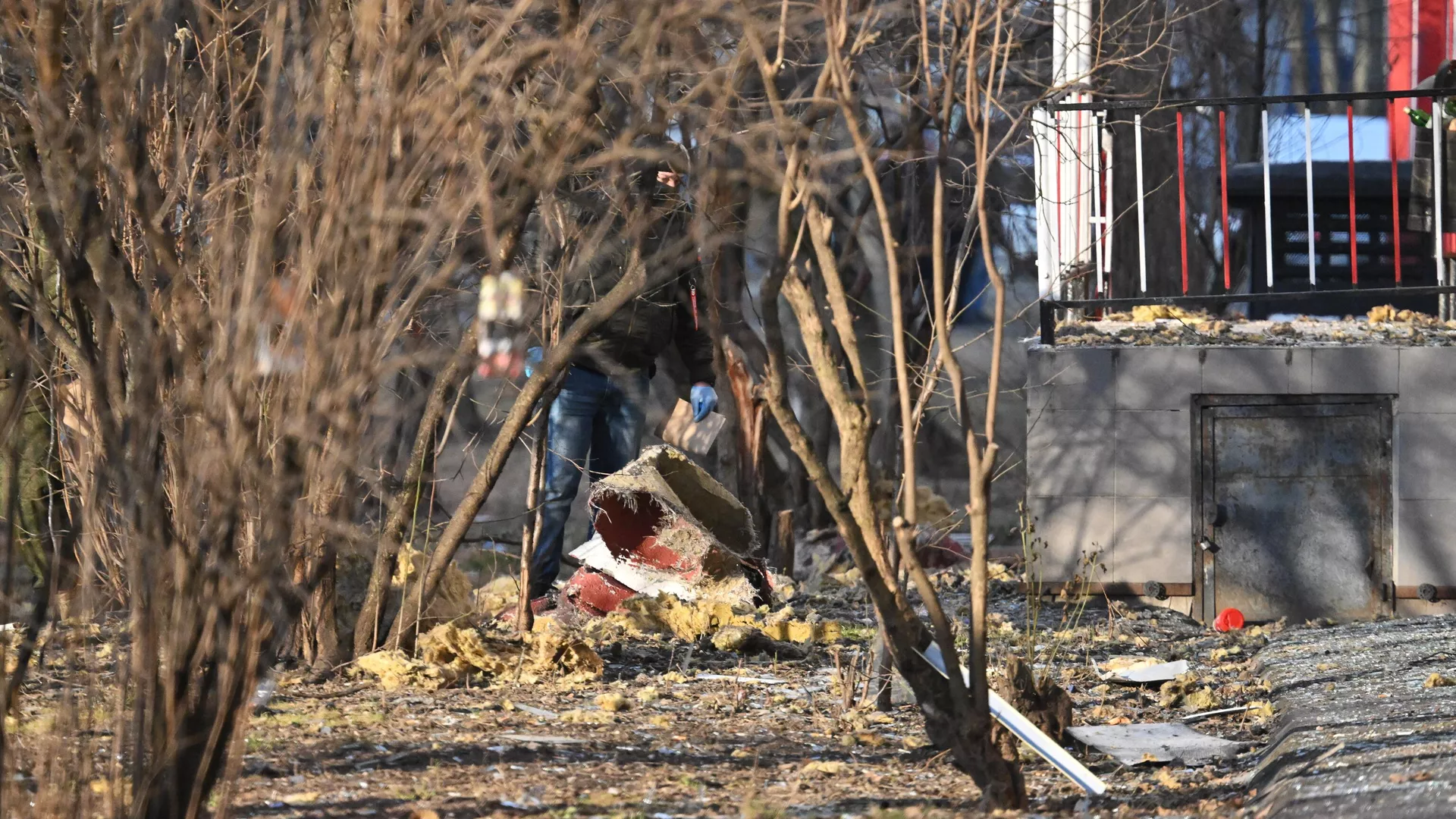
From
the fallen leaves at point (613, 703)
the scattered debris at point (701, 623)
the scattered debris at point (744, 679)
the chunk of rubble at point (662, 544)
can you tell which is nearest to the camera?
the fallen leaves at point (613, 703)

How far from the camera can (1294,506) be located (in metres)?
6.54

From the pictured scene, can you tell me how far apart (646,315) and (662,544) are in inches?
40.0

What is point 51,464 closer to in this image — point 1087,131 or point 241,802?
point 241,802

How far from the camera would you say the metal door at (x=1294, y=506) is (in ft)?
21.2

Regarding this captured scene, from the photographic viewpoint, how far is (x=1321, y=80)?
14.0m

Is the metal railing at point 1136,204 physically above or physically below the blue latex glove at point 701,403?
above

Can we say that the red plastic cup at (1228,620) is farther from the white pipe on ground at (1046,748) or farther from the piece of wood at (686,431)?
the white pipe on ground at (1046,748)

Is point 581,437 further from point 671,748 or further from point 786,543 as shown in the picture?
point 786,543

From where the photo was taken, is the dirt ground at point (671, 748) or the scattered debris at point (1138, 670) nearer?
the dirt ground at point (671, 748)

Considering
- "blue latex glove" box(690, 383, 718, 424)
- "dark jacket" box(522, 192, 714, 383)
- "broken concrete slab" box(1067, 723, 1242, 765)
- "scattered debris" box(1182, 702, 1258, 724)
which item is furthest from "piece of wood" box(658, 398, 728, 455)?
"broken concrete slab" box(1067, 723, 1242, 765)

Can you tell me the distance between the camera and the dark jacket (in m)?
5.45

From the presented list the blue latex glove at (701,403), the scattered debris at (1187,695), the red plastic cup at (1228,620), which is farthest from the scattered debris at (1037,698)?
the blue latex glove at (701,403)

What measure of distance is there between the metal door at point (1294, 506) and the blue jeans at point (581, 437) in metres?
2.42

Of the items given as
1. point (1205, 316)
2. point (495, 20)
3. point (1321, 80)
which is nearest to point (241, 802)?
point (495, 20)
